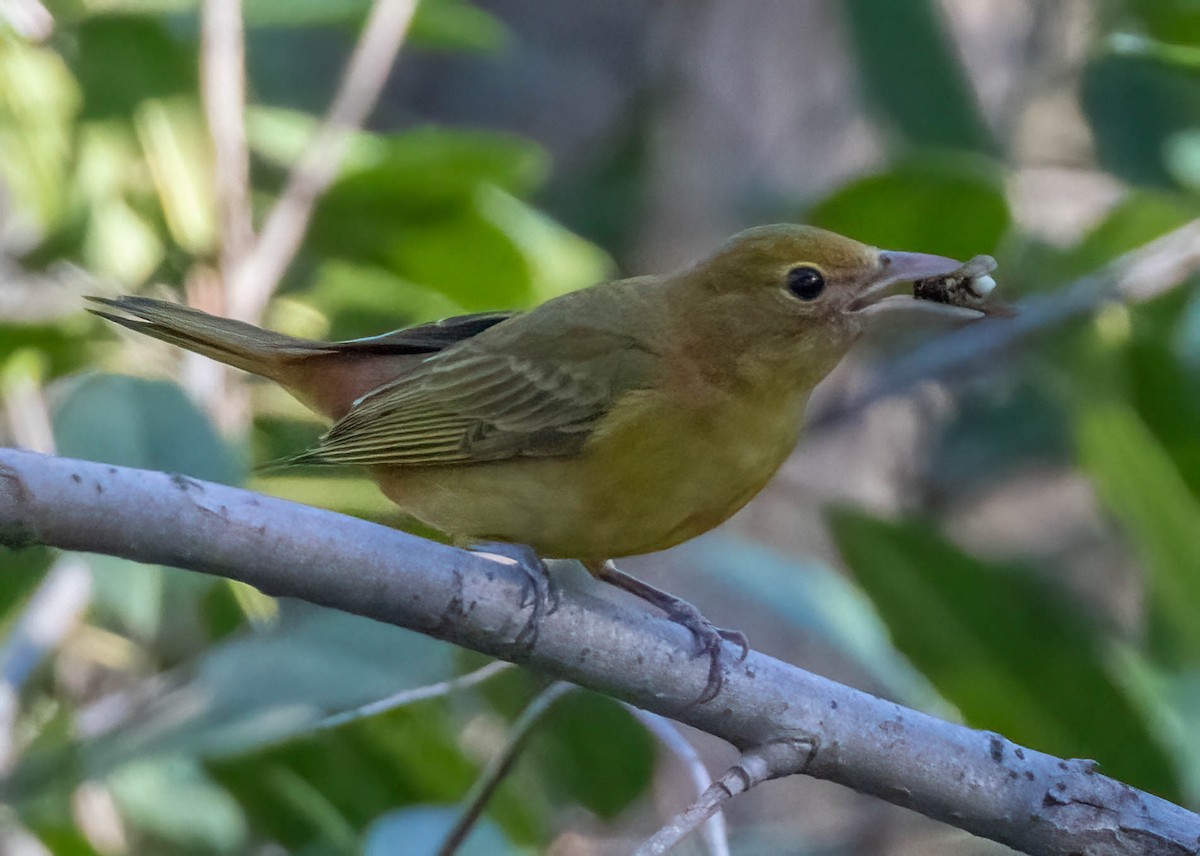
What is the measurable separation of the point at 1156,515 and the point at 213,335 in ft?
6.98

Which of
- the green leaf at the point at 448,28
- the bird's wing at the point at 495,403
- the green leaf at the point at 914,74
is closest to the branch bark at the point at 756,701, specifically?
the bird's wing at the point at 495,403

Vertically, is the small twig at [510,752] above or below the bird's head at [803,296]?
below

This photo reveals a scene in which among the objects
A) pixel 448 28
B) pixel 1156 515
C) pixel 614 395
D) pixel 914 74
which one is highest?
pixel 914 74

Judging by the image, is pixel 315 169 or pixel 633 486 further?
pixel 315 169

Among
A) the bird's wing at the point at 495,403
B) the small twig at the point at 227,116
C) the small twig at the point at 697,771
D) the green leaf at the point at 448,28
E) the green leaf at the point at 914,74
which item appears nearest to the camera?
the small twig at the point at 697,771

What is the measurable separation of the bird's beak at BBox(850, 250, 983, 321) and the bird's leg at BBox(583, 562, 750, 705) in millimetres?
649

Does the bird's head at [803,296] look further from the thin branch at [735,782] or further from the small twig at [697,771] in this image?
the thin branch at [735,782]

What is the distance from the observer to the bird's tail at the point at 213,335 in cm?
265

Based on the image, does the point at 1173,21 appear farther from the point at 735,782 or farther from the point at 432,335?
the point at 735,782

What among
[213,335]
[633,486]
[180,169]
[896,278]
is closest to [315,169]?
[180,169]

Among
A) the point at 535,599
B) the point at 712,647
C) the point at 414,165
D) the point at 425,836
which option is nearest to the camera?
the point at 535,599

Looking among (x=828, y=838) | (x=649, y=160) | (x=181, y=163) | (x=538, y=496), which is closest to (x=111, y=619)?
(x=181, y=163)

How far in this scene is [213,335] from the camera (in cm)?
278

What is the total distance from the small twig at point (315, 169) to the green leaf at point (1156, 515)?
2.07 meters
